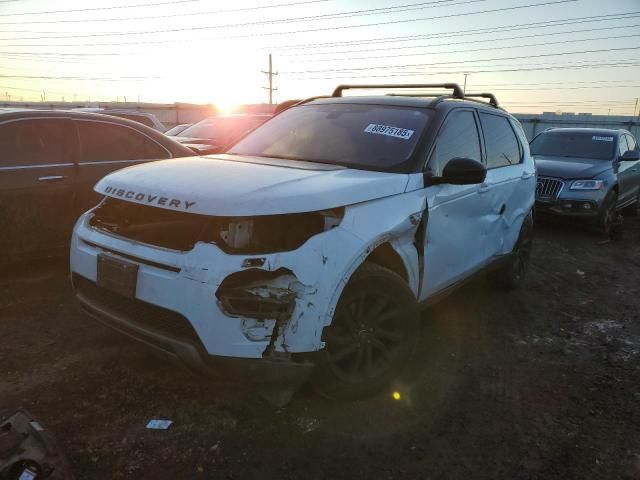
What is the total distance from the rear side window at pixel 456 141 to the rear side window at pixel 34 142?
335 centimetres

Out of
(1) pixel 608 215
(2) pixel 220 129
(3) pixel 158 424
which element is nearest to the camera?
(3) pixel 158 424

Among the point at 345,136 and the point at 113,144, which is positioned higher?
the point at 345,136

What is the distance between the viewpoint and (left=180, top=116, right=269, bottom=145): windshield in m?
9.37

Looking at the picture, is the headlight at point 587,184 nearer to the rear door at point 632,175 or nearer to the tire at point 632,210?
the rear door at point 632,175

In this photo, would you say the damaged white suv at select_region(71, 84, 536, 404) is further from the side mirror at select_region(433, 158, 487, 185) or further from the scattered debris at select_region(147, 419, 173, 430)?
the scattered debris at select_region(147, 419, 173, 430)

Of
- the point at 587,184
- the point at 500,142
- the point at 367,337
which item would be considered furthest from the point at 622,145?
the point at 367,337

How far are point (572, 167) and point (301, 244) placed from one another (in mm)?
7318

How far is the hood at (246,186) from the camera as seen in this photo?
240 cm

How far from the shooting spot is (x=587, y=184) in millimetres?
7969

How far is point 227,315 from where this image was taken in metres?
2.32

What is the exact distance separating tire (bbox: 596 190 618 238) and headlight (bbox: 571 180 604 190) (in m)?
0.24

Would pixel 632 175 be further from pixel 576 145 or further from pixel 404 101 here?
pixel 404 101

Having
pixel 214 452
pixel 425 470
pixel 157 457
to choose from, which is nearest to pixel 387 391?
pixel 425 470

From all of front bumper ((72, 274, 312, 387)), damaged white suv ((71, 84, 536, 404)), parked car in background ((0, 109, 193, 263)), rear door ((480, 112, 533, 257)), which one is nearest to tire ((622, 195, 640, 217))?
rear door ((480, 112, 533, 257))
